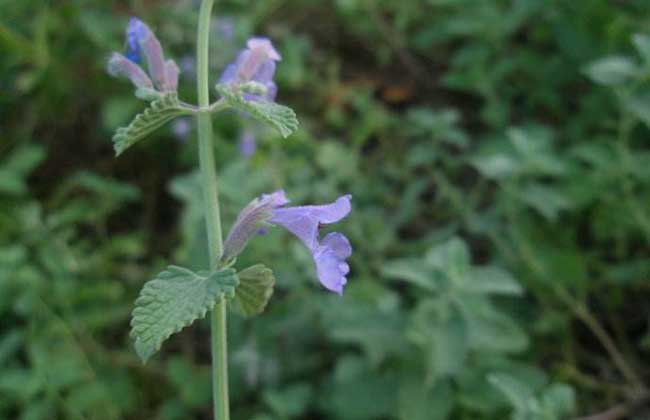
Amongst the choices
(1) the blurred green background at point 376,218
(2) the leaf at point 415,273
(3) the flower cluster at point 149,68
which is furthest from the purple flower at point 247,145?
(3) the flower cluster at point 149,68

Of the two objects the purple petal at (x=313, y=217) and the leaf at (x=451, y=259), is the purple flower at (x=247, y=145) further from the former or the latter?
the purple petal at (x=313, y=217)

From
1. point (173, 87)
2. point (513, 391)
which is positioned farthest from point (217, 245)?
point (513, 391)

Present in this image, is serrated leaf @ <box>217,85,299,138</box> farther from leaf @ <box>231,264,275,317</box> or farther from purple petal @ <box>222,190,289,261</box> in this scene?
leaf @ <box>231,264,275,317</box>

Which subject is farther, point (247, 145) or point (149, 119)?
point (247, 145)

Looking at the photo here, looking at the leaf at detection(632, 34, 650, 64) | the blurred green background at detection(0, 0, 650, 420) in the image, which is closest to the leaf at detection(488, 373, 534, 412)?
the blurred green background at detection(0, 0, 650, 420)

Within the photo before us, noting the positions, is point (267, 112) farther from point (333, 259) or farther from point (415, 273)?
point (415, 273)
